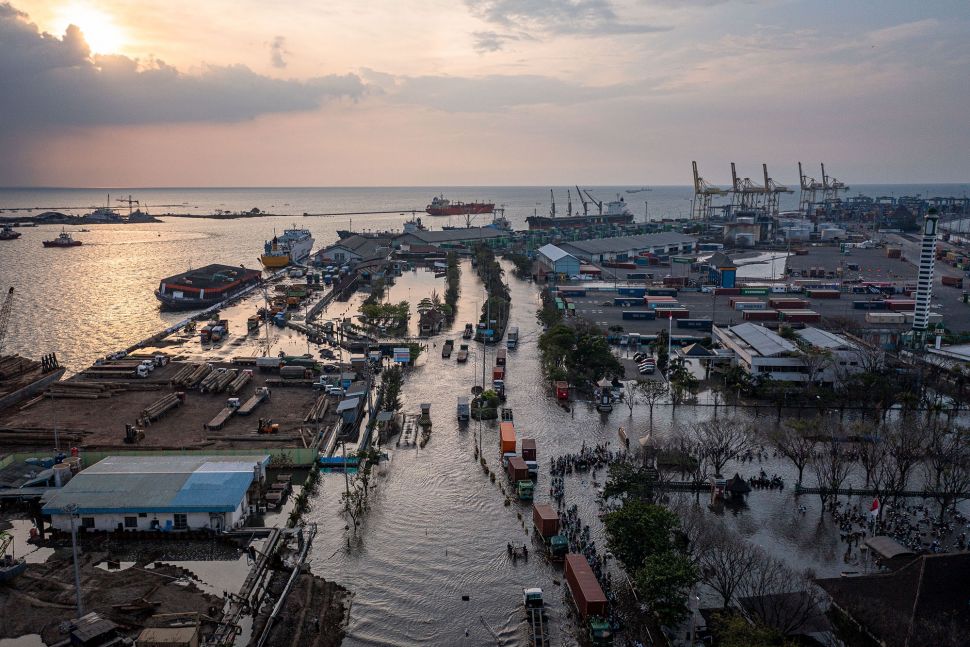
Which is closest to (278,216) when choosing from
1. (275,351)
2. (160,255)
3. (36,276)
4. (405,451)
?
(160,255)

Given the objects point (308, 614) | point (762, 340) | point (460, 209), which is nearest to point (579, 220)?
point (460, 209)

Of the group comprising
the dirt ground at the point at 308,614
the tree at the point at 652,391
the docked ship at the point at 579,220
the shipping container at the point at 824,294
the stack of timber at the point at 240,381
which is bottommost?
the dirt ground at the point at 308,614

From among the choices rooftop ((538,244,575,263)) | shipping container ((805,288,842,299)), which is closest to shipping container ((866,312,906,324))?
shipping container ((805,288,842,299))

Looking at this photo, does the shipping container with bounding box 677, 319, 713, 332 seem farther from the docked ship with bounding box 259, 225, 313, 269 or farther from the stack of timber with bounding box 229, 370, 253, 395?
the docked ship with bounding box 259, 225, 313, 269

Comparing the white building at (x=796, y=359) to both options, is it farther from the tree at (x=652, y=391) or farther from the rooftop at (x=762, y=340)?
the tree at (x=652, y=391)

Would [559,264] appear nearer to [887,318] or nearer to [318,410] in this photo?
[887,318]

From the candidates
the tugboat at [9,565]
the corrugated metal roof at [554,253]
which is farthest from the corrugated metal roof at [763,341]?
the corrugated metal roof at [554,253]

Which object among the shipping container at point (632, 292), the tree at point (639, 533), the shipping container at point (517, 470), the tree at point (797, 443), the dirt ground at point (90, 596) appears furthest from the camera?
the shipping container at point (632, 292)
